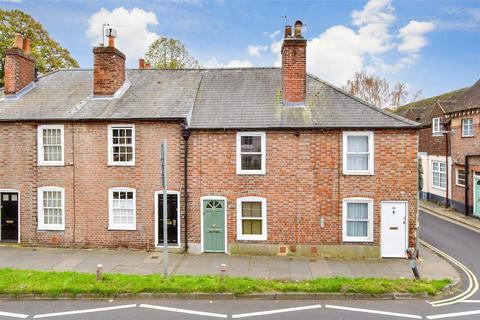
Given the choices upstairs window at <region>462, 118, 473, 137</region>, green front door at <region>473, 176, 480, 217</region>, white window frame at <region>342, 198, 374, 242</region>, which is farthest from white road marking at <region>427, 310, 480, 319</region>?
upstairs window at <region>462, 118, 473, 137</region>

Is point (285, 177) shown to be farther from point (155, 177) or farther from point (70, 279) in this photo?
point (70, 279)

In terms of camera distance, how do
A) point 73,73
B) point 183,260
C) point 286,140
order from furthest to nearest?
point 73,73 → point 286,140 → point 183,260

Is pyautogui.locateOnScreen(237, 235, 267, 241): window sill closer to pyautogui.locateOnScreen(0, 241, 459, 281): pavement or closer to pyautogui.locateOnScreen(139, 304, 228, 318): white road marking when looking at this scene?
pyautogui.locateOnScreen(0, 241, 459, 281): pavement

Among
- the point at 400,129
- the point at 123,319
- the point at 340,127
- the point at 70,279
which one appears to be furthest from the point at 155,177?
the point at 400,129

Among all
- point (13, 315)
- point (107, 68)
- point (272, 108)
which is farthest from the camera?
point (107, 68)

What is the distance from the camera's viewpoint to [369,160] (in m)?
→ 14.5

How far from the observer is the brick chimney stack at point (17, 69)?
17.1m

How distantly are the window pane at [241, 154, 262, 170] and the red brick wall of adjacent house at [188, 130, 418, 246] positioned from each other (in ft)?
Answer: 1.29

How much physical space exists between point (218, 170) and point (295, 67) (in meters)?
5.73

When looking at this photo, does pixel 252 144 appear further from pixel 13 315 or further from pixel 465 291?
pixel 13 315

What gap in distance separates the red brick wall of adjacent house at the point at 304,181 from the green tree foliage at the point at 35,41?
25.3 metres

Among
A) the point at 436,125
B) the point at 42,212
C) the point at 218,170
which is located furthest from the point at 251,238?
the point at 436,125

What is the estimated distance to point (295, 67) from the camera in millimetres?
15484

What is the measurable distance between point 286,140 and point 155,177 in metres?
5.88
